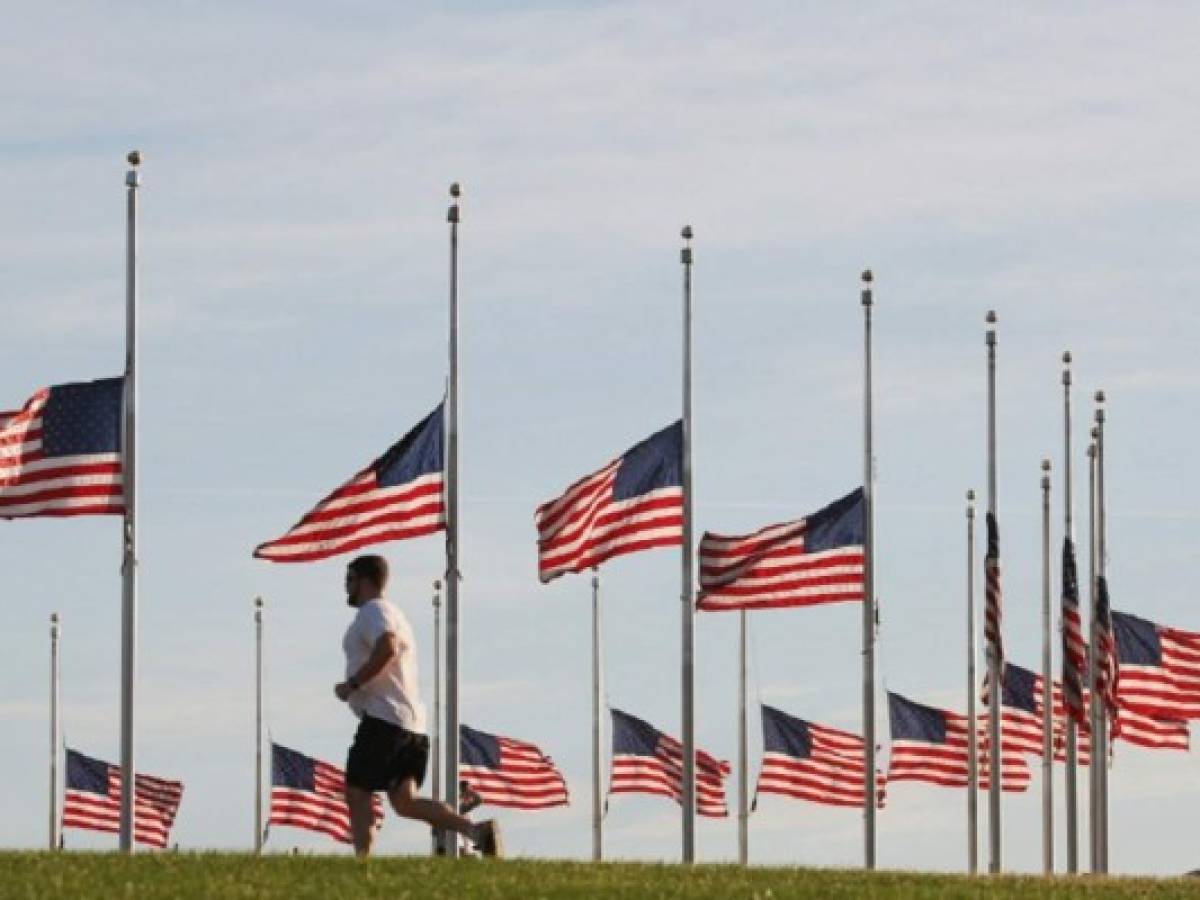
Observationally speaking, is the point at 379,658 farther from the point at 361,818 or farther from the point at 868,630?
the point at 868,630

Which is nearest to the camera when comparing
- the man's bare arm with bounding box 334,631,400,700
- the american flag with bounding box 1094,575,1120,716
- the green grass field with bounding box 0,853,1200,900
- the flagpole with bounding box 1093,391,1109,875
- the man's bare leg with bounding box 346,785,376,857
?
the green grass field with bounding box 0,853,1200,900

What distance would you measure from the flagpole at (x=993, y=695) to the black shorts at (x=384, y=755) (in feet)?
82.0

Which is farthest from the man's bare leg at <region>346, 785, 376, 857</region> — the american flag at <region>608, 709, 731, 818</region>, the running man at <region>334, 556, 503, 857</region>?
the american flag at <region>608, 709, 731, 818</region>

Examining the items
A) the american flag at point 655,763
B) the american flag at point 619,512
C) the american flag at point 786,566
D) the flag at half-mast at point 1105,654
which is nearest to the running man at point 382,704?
the american flag at point 619,512

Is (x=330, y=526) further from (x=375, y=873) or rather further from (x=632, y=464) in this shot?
(x=375, y=873)

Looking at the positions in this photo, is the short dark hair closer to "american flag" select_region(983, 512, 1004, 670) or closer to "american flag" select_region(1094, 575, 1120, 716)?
"american flag" select_region(983, 512, 1004, 670)

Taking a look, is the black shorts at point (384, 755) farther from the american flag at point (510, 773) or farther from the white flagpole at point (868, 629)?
the american flag at point (510, 773)

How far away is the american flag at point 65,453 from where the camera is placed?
124 ft

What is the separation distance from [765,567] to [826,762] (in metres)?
12.0

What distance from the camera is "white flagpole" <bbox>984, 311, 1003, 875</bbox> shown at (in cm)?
5138

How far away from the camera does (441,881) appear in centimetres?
2616

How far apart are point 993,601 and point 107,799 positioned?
20.9 meters

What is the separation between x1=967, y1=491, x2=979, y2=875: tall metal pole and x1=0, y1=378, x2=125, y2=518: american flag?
63.2ft

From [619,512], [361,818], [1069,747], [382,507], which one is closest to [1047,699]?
[1069,747]
